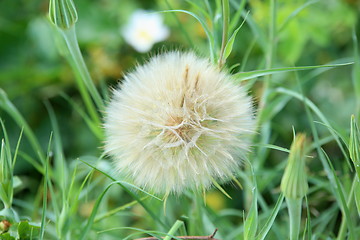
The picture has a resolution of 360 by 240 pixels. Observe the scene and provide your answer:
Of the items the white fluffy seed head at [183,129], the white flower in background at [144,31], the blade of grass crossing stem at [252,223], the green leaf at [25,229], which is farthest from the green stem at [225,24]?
the white flower in background at [144,31]

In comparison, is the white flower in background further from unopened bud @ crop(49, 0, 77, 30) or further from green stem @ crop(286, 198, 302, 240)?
green stem @ crop(286, 198, 302, 240)

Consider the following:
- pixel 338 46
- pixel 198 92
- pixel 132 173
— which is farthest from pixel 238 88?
pixel 338 46

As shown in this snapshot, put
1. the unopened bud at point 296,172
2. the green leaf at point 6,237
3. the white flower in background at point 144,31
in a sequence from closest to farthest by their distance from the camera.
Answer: the unopened bud at point 296,172, the green leaf at point 6,237, the white flower in background at point 144,31

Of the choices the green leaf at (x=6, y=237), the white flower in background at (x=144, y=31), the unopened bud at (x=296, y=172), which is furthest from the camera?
the white flower in background at (x=144, y=31)

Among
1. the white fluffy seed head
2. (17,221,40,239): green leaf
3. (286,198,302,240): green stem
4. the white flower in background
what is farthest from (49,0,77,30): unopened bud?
the white flower in background

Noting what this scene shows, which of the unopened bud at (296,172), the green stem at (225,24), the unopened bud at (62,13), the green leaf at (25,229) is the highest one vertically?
the unopened bud at (62,13)

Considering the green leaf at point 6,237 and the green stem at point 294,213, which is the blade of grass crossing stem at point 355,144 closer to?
the green stem at point 294,213

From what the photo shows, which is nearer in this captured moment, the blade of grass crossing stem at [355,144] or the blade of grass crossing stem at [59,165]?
the blade of grass crossing stem at [355,144]
